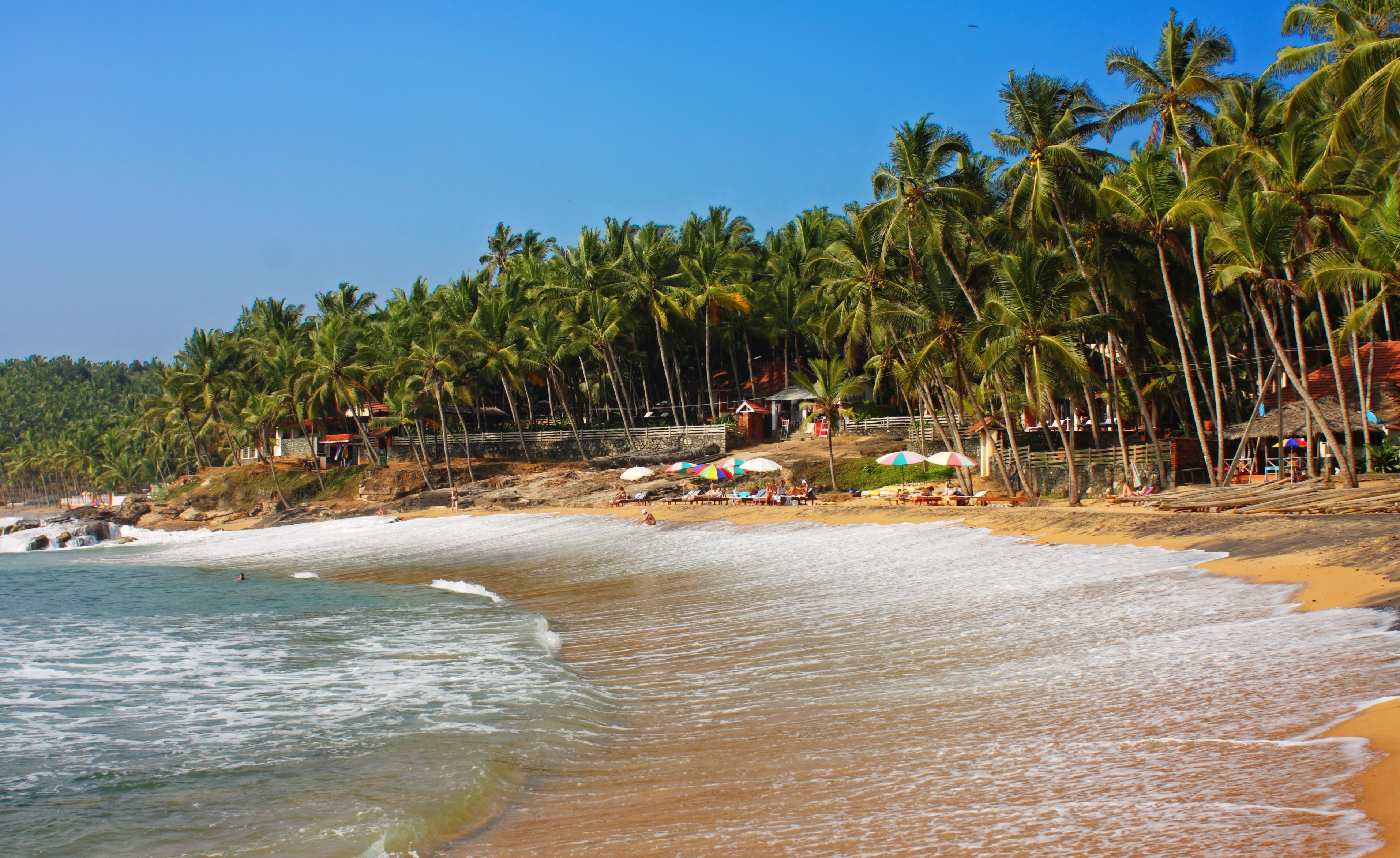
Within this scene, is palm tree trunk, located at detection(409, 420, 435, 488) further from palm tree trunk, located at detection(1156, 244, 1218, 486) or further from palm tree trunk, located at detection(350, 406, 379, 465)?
palm tree trunk, located at detection(1156, 244, 1218, 486)

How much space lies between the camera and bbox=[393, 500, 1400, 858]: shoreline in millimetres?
4754

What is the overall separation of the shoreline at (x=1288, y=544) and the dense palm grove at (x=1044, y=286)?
3977 millimetres

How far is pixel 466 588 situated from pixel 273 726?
391 inches

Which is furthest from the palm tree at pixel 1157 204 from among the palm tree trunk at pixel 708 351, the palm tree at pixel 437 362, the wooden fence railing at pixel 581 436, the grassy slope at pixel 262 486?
the grassy slope at pixel 262 486

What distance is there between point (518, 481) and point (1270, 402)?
98.7 ft

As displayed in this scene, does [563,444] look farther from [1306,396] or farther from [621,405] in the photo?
[1306,396]

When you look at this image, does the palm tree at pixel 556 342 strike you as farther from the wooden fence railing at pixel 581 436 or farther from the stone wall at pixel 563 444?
the wooden fence railing at pixel 581 436

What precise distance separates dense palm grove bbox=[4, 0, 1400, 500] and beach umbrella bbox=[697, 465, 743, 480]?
18.9 ft

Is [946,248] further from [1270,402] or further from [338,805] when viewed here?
[338,805]

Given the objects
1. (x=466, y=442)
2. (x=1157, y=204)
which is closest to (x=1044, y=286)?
(x=1157, y=204)

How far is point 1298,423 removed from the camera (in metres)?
23.9

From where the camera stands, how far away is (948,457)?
26.8 m

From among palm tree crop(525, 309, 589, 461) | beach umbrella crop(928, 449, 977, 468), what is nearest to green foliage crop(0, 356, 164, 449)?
palm tree crop(525, 309, 589, 461)

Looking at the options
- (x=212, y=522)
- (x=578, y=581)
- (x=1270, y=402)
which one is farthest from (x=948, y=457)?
(x=212, y=522)
